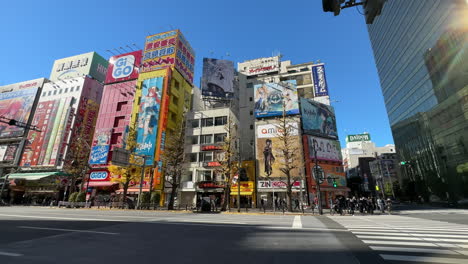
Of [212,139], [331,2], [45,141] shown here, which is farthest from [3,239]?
[45,141]

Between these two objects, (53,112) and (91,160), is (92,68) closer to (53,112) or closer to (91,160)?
(53,112)

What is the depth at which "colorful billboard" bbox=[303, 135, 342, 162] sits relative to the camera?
130ft

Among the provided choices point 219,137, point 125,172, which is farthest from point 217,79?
point 125,172

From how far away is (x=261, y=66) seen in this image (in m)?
62.8

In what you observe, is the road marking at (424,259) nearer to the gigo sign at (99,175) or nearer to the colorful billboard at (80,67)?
the gigo sign at (99,175)

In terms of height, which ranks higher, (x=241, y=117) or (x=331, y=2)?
(x=241, y=117)

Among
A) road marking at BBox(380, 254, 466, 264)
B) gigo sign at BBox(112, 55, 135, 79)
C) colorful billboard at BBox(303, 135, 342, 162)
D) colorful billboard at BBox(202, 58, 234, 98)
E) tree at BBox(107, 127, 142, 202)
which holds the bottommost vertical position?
road marking at BBox(380, 254, 466, 264)

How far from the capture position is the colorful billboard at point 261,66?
203 ft

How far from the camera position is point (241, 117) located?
176 feet

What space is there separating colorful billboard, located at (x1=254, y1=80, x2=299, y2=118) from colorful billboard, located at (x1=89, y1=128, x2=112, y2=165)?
31252mm

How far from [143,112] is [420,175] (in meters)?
59.8

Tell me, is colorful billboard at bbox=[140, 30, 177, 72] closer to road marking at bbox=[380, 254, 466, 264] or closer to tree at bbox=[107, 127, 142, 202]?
tree at bbox=[107, 127, 142, 202]

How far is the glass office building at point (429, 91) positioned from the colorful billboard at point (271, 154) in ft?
53.4

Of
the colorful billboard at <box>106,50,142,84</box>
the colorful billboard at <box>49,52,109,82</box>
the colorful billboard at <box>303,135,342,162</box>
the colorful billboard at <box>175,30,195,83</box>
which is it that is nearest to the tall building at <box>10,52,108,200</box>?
the colorful billboard at <box>49,52,109,82</box>
